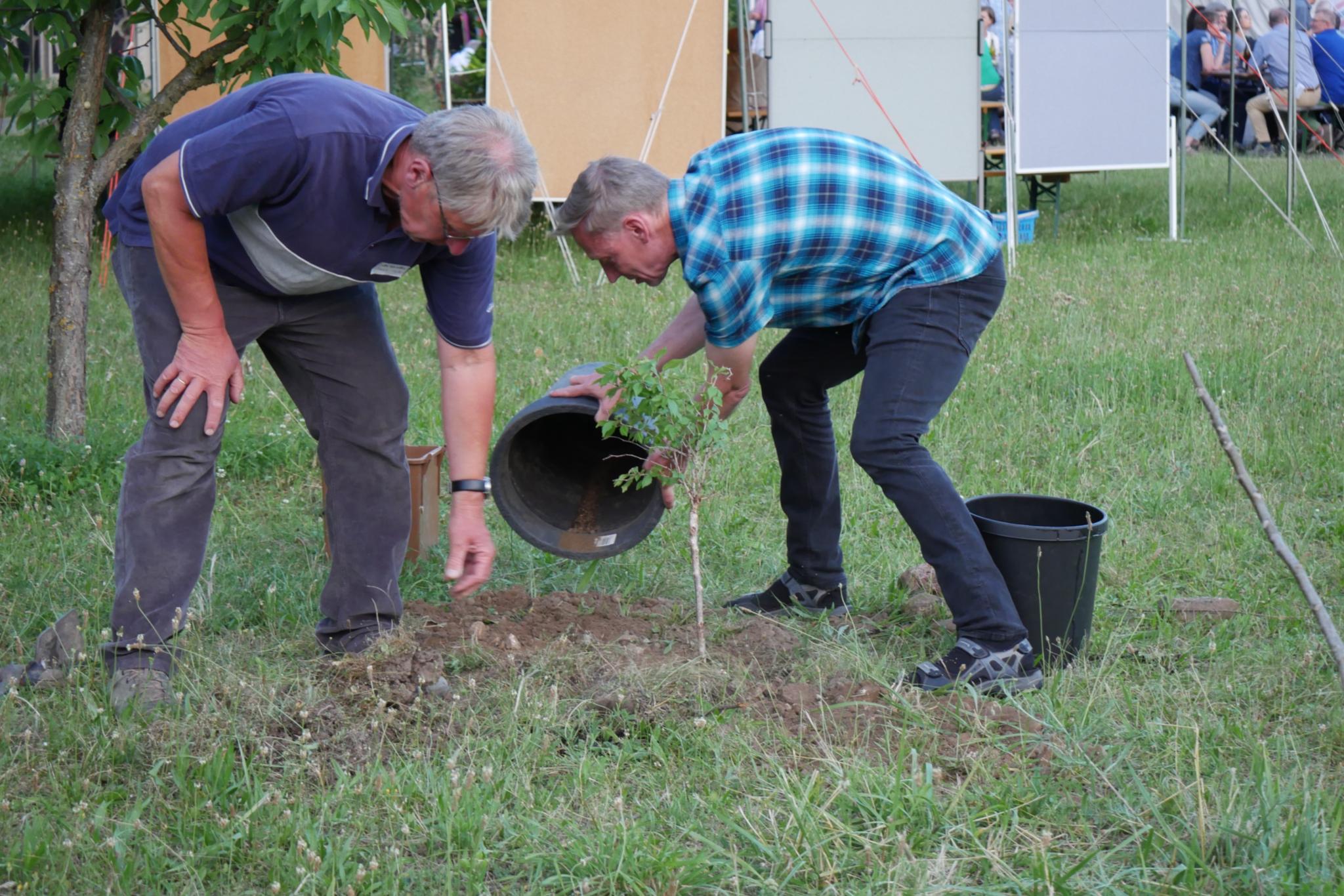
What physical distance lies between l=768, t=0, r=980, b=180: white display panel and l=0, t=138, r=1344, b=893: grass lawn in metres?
4.91

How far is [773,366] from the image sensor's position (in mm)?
3873

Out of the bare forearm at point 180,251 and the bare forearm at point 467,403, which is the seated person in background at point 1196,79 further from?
the bare forearm at point 180,251

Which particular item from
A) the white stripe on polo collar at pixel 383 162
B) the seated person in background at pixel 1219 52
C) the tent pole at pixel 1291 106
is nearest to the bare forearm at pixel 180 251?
the white stripe on polo collar at pixel 383 162

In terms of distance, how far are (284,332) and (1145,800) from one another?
7.90 ft

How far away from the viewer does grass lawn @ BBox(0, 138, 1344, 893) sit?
Result: 2.54 metres

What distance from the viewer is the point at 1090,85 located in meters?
10.5

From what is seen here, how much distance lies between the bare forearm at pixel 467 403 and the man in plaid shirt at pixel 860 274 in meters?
0.26

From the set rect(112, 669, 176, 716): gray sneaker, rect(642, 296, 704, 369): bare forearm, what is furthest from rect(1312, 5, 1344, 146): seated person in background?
rect(112, 669, 176, 716): gray sneaker

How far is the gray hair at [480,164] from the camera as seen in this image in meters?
2.81

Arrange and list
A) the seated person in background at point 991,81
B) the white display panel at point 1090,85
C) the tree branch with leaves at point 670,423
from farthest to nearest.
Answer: the seated person in background at point 991,81
the white display panel at point 1090,85
the tree branch with leaves at point 670,423

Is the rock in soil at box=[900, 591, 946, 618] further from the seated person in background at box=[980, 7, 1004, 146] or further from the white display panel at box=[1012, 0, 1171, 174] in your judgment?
the seated person in background at box=[980, 7, 1004, 146]

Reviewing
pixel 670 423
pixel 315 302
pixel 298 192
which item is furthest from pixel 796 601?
pixel 298 192

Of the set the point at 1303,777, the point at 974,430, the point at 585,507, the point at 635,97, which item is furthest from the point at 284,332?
the point at 635,97

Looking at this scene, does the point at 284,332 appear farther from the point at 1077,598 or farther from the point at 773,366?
the point at 1077,598
